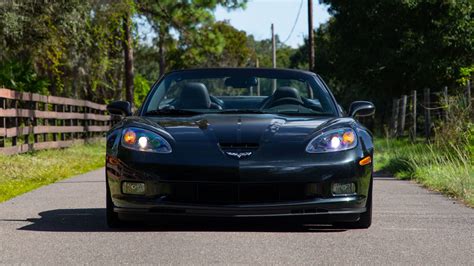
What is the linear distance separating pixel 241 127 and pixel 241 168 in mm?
465

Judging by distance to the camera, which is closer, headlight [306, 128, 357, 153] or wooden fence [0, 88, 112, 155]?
headlight [306, 128, 357, 153]

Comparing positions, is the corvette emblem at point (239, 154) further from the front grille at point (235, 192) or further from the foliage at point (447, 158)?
the foliage at point (447, 158)

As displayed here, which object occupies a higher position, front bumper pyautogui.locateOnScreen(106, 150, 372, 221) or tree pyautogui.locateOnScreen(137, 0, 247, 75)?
tree pyautogui.locateOnScreen(137, 0, 247, 75)

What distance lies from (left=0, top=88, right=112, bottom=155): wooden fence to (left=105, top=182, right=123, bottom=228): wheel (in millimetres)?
9707

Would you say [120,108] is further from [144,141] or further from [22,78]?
[22,78]

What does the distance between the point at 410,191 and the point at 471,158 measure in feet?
11.0

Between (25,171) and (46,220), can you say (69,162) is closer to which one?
(25,171)

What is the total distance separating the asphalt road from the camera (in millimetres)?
6184

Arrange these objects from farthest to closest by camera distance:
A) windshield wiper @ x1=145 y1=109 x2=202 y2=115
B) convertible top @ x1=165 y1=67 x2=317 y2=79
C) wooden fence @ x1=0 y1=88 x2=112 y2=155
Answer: wooden fence @ x1=0 y1=88 x2=112 y2=155 → convertible top @ x1=165 y1=67 x2=317 y2=79 → windshield wiper @ x1=145 y1=109 x2=202 y2=115

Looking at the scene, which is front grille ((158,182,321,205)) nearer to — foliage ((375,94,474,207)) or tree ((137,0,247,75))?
foliage ((375,94,474,207))

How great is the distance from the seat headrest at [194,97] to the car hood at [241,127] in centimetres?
56

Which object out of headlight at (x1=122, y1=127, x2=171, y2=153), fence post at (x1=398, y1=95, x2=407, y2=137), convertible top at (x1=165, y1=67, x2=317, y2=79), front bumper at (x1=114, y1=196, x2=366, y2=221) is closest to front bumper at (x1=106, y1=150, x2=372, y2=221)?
front bumper at (x1=114, y1=196, x2=366, y2=221)

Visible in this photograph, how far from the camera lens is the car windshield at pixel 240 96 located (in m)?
8.45

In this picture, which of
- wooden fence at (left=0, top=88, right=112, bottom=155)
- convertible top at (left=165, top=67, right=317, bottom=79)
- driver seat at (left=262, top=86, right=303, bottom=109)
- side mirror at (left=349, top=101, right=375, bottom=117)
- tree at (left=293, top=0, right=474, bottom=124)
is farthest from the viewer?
tree at (left=293, top=0, right=474, bottom=124)
